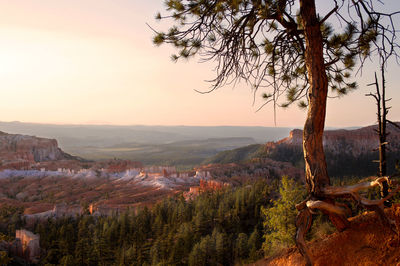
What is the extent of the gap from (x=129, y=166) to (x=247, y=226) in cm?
10788

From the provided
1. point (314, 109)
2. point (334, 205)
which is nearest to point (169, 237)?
point (334, 205)

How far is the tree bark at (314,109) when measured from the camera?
479 centimetres

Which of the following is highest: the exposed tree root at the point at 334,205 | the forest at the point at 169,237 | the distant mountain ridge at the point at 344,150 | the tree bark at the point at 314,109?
the tree bark at the point at 314,109

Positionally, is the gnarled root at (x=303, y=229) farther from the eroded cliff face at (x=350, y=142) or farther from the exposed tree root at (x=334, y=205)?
the eroded cliff face at (x=350, y=142)

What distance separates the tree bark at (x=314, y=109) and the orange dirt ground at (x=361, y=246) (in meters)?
1.23

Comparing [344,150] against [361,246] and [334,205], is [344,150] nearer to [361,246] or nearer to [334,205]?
[361,246]

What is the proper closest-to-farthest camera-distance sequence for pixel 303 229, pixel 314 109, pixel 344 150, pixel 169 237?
pixel 303 229, pixel 314 109, pixel 169 237, pixel 344 150

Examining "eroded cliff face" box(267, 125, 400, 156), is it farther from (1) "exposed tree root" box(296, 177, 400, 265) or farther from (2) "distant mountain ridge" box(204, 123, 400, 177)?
(1) "exposed tree root" box(296, 177, 400, 265)

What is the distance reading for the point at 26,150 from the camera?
141750mm

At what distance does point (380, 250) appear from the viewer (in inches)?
174

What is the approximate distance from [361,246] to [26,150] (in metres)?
171

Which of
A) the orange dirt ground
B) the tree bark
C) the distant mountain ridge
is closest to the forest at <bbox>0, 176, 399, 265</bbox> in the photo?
the orange dirt ground

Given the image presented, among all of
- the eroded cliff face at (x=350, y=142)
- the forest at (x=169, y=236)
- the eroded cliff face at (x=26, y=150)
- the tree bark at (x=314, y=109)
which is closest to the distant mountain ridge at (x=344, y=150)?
the eroded cliff face at (x=350, y=142)

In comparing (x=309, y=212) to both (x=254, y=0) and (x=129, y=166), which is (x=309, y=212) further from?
(x=129, y=166)
